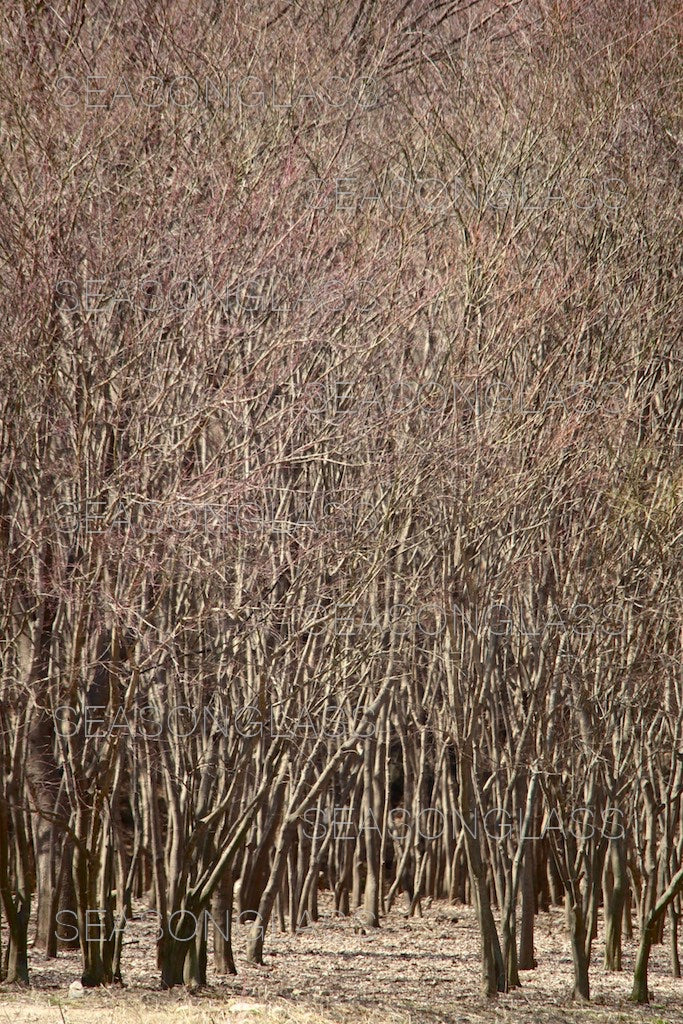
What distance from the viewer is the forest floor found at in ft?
19.0

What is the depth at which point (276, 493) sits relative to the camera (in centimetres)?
715

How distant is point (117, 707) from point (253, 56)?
3962 millimetres

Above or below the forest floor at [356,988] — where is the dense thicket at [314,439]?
above

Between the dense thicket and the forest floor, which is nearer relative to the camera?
the forest floor

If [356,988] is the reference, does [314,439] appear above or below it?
above

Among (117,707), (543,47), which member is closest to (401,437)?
(117,707)

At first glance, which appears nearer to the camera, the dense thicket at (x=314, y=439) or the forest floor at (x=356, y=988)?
the forest floor at (x=356, y=988)

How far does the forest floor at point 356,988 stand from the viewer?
5.79m

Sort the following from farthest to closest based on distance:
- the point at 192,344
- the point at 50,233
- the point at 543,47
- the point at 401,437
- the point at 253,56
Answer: the point at 543,47 → the point at 253,56 → the point at 401,437 → the point at 192,344 → the point at 50,233

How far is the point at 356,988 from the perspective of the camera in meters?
7.05

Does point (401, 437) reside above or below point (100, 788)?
above

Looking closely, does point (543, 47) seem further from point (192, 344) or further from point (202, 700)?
point (202, 700)

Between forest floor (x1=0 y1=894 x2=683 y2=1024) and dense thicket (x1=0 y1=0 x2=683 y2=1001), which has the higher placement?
dense thicket (x1=0 y1=0 x2=683 y2=1001)

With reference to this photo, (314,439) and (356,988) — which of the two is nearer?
(314,439)
